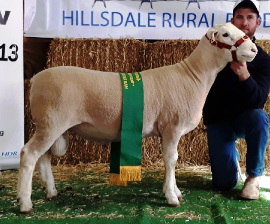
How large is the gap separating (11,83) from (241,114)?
210cm

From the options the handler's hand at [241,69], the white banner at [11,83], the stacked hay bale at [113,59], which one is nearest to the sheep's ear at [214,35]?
the handler's hand at [241,69]

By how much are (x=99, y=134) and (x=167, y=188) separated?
580mm

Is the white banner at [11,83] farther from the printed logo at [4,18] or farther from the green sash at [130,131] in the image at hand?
the green sash at [130,131]

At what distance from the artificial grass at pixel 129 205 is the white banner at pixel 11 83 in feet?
1.31

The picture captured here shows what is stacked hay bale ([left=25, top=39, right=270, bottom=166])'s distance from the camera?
166 inches

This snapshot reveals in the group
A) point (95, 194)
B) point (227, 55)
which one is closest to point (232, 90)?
point (227, 55)

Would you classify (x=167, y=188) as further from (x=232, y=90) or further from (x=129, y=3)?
(x=129, y=3)

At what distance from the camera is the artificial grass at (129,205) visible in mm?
2625

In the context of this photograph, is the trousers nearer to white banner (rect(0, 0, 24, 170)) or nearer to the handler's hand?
the handler's hand

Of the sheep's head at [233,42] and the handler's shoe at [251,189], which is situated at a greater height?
the sheep's head at [233,42]

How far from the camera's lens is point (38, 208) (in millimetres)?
2791

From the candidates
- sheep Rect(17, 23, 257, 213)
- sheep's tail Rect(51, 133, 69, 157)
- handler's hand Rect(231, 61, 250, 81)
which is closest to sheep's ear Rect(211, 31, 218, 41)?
sheep Rect(17, 23, 257, 213)

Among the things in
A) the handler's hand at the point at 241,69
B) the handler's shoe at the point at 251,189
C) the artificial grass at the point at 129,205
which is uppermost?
the handler's hand at the point at 241,69

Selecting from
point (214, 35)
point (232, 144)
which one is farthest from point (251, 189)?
point (214, 35)
